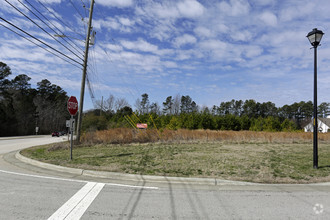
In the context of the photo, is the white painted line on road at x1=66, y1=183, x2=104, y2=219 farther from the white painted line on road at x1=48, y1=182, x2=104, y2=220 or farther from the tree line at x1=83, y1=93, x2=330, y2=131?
the tree line at x1=83, y1=93, x2=330, y2=131

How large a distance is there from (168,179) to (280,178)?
11.5 feet

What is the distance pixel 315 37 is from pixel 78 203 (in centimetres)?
980

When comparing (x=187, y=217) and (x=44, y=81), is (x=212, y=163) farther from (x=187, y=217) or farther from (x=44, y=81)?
(x=44, y=81)

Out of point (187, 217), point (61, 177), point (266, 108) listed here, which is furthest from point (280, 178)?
point (266, 108)

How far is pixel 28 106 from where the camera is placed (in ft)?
181

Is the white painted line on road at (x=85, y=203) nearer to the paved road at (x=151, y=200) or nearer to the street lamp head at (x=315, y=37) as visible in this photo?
the paved road at (x=151, y=200)

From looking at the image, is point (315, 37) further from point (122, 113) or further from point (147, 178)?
point (122, 113)

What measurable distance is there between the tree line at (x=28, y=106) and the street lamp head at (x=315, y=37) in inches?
2024

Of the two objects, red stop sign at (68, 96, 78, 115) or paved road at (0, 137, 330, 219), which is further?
red stop sign at (68, 96, 78, 115)

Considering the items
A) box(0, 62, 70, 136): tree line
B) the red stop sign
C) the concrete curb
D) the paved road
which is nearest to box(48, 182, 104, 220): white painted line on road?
the paved road

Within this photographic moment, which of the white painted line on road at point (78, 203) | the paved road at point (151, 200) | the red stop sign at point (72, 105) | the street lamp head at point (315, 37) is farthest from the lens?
the red stop sign at point (72, 105)

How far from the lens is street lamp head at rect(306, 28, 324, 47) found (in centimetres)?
818

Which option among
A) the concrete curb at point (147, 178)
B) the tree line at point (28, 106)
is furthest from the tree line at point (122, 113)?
the concrete curb at point (147, 178)

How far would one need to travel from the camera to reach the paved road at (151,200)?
156 inches
